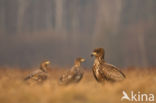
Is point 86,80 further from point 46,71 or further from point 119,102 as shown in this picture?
point 119,102

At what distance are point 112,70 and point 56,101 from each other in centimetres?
94

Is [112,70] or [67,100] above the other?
[112,70]

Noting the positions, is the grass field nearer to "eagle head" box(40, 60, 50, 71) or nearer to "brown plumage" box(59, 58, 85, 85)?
"brown plumage" box(59, 58, 85, 85)

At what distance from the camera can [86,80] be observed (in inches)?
132

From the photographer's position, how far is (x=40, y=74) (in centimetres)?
333

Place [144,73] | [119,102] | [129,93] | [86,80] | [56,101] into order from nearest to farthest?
1. [56,101]
2. [119,102]
3. [129,93]
4. [86,80]
5. [144,73]

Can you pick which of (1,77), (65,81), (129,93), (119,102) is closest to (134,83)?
(129,93)

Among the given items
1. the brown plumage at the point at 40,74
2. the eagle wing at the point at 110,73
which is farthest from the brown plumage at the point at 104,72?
the brown plumage at the point at 40,74

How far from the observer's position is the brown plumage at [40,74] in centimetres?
324

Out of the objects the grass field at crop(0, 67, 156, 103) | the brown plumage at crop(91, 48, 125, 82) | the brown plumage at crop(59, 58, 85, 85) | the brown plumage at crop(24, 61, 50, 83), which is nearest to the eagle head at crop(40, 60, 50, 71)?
the brown plumage at crop(24, 61, 50, 83)

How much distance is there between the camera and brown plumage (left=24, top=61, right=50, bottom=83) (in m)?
3.24

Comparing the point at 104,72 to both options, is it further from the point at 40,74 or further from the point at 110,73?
the point at 40,74

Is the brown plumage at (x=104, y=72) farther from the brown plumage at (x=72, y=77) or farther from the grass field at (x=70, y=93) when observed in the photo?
the brown plumage at (x=72, y=77)

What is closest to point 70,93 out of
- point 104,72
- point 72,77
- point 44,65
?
point 104,72
